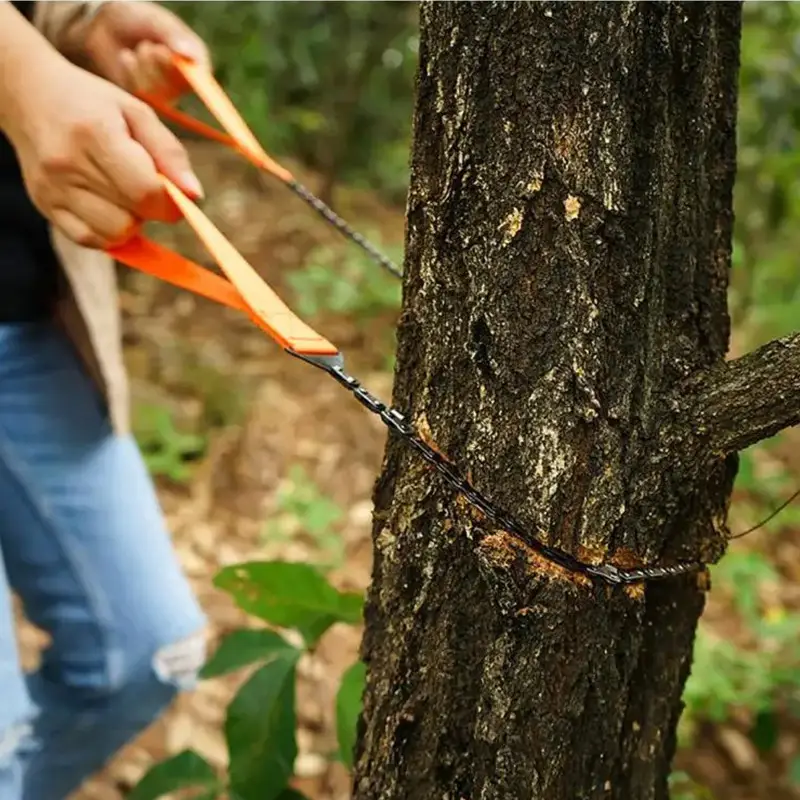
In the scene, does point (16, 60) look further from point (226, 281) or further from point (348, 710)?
point (348, 710)

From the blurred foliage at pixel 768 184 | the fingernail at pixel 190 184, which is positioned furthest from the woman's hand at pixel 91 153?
the blurred foliage at pixel 768 184

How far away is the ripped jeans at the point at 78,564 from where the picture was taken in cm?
124

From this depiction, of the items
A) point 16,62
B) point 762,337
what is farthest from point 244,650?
point 762,337

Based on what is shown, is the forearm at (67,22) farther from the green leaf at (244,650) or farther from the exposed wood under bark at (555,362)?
the green leaf at (244,650)

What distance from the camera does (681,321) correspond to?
2.34 ft

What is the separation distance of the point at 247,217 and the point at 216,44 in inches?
27.7

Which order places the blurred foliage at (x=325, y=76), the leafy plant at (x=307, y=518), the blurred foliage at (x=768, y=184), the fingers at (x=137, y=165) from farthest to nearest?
the blurred foliage at (x=325, y=76) → the blurred foliage at (x=768, y=184) → the leafy plant at (x=307, y=518) → the fingers at (x=137, y=165)

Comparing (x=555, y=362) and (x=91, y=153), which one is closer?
(x=555, y=362)

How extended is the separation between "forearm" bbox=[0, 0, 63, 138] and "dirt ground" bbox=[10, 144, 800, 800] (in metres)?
1.35

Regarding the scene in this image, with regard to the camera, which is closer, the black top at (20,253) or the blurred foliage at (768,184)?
the black top at (20,253)

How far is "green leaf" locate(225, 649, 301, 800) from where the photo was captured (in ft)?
3.20

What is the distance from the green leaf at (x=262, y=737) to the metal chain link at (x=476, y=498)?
423mm

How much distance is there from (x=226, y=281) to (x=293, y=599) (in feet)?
1.28

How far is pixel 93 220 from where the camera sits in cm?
83
